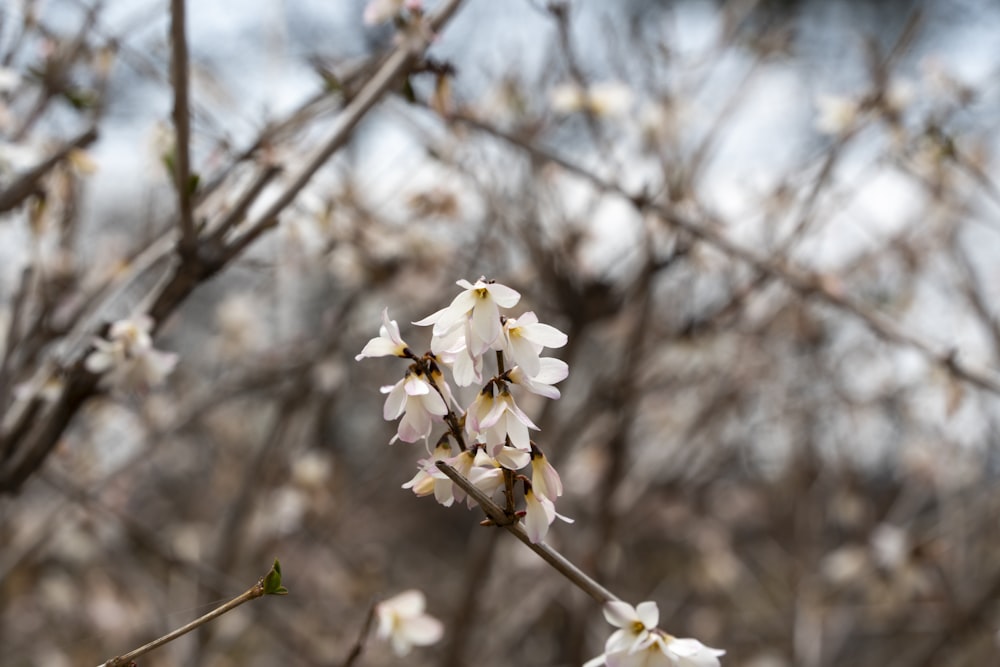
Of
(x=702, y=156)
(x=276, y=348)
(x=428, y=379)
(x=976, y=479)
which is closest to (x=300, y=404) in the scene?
(x=276, y=348)

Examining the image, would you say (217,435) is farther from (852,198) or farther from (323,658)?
(852,198)

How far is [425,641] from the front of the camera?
140 cm

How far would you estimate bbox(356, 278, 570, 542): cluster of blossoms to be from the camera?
0.93 m

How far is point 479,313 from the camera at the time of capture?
93 centimetres

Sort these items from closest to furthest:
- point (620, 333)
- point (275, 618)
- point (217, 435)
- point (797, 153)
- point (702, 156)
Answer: point (702, 156), point (275, 618), point (620, 333), point (217, 435), point (797, 153)

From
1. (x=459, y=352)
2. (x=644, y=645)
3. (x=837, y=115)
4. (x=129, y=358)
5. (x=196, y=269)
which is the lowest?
(x=644, y=645)

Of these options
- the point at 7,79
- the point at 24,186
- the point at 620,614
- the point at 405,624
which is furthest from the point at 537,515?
the point at 7,79

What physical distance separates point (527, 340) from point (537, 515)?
7.8 inches

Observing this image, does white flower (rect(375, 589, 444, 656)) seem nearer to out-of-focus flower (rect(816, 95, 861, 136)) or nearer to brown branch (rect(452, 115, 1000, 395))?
brown branch (rect(452, 115, 1000, 395))

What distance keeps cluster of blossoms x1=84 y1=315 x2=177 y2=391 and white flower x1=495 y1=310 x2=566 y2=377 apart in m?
0.75

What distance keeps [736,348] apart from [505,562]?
1.33 m

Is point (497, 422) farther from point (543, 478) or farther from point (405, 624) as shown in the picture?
point (405, 624)

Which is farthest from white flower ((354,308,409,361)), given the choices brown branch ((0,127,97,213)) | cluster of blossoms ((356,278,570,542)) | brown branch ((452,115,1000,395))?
brown branch ((452,115,1000,395))

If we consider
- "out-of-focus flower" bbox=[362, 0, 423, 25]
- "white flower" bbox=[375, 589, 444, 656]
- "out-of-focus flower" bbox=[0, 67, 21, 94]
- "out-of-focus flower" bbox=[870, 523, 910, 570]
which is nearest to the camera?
"white flower" bbox=[375, 589, 444, 656]
